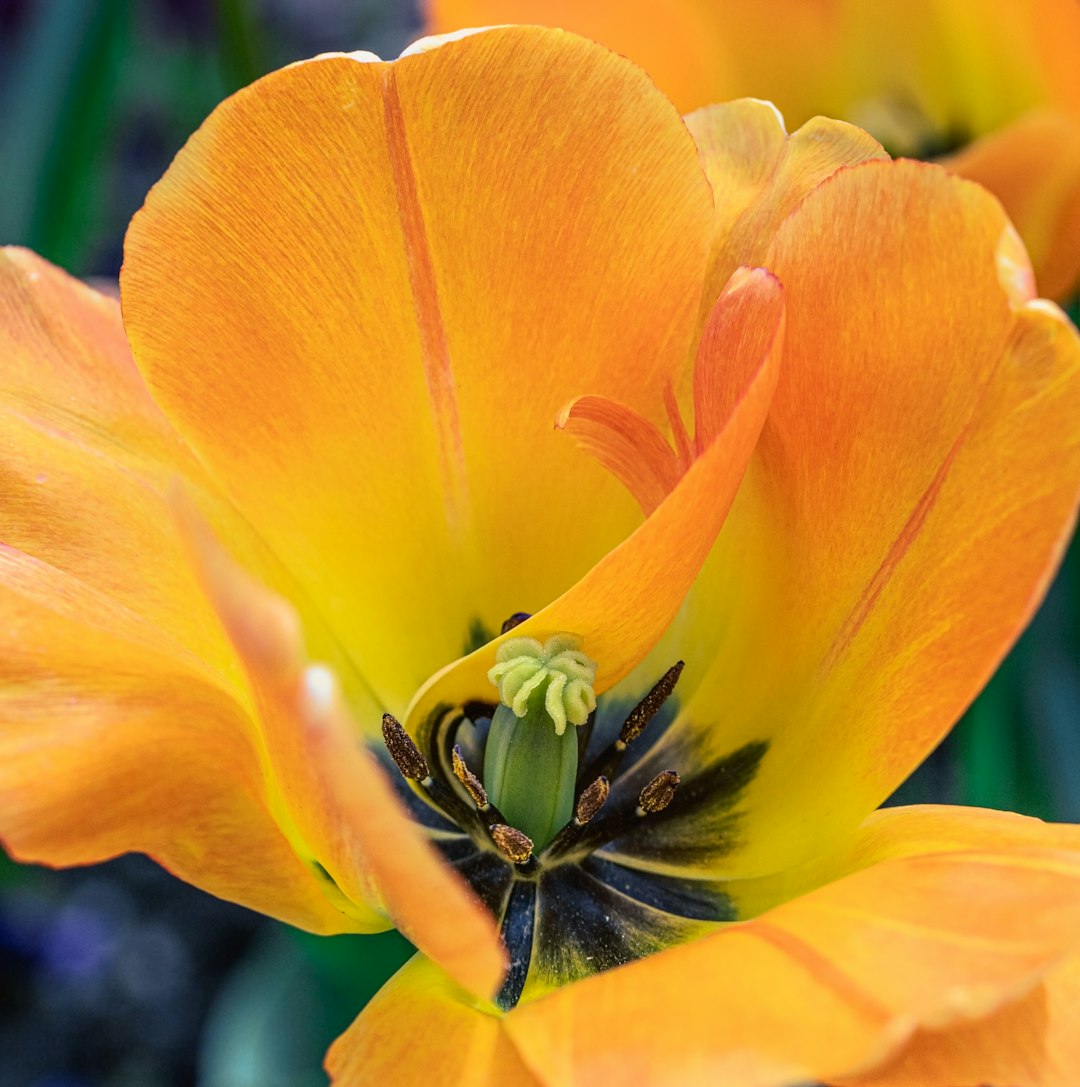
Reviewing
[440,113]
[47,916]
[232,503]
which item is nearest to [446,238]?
[440,113]

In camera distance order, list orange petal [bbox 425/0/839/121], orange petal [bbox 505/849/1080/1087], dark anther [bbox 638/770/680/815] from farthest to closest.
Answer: orange petal [bbox 425/0/839/121] < dark anther [bbox 638/770/680/815] < orange petal [bbox 505/849/1080/1087]

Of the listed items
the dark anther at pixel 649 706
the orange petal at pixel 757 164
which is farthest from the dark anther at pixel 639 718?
the orange petal at pixel 757 164

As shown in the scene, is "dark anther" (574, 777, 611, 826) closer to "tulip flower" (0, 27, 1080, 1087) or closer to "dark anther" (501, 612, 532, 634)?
"tulip flower" (0, 27, 1080, 1087)

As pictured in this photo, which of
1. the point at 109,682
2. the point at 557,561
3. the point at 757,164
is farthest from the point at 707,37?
the point at 109,682

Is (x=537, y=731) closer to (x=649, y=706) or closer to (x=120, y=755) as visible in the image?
(x=649, y=706)

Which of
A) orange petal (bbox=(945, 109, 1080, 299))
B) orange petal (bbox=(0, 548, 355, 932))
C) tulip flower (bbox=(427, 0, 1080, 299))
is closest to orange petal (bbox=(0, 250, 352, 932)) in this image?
orange petal (bbox=(0, 548, 355, 932))

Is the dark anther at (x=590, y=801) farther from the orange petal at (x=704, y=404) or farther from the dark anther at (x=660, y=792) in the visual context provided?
the orange petal at (x=704, y=404)
